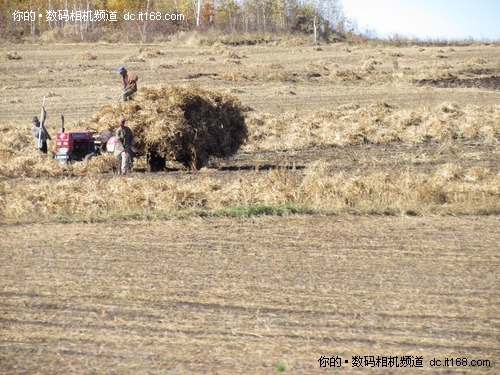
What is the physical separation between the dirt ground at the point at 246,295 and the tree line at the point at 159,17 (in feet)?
140

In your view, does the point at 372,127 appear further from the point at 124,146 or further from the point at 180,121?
the point at 124,146

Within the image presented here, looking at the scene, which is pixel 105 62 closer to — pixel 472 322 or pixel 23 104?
pixel 23 104

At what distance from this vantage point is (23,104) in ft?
97.2

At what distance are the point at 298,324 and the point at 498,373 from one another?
2.02 meters

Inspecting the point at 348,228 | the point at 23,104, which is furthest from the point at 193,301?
the point at 23,104

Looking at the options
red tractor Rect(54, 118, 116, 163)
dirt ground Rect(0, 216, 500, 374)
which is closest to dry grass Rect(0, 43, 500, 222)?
red tractor Rect(54, 118, 116, 163)

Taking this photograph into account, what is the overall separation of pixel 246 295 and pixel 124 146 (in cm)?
841

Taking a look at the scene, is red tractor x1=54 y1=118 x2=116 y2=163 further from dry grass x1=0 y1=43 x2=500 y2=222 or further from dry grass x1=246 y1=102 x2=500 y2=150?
dry grass x1=246 y1=102 x2=500 y2=150

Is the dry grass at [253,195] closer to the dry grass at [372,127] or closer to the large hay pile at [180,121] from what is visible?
the large hay pile at [180,121]

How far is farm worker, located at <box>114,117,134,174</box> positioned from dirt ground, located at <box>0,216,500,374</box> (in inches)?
156

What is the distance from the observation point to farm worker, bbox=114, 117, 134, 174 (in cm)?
1659

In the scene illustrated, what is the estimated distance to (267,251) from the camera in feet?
36.7

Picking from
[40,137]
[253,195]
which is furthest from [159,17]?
[253,195]

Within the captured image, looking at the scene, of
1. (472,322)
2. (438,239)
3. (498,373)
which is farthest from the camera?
(438,239)
